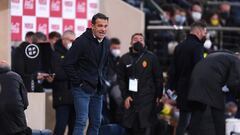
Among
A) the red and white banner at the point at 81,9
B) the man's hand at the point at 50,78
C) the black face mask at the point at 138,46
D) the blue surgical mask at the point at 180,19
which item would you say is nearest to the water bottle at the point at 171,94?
the black face mask at the point at 138,46

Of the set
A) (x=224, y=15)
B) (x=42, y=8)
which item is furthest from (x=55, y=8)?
(x=224, y=15)

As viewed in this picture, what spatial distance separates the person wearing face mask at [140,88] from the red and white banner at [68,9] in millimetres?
1638

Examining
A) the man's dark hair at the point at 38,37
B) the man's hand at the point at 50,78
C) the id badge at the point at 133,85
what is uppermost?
the man's dark hair at the point at 38,37

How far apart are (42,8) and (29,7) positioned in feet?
0.88

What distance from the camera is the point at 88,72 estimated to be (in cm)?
1020

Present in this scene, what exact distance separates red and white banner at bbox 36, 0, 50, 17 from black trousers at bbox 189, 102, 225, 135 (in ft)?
11.3

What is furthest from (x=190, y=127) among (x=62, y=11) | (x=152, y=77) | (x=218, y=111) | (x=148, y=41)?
(x=148, y=41)

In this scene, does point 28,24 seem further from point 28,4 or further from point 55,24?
point 55,24

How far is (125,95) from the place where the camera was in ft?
39.9

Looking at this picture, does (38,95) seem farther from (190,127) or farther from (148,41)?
(148,41)

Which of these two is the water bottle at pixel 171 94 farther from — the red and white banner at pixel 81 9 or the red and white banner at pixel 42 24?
the red and white banner at pixel 42 24

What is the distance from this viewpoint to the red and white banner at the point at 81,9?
43.4 feet

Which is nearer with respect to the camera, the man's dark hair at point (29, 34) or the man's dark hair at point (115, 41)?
the man's dark hair at point (29, 34)

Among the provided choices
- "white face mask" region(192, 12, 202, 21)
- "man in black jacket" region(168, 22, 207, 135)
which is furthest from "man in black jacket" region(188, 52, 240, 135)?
"white face mask" region(192, 12, 202, 21)
